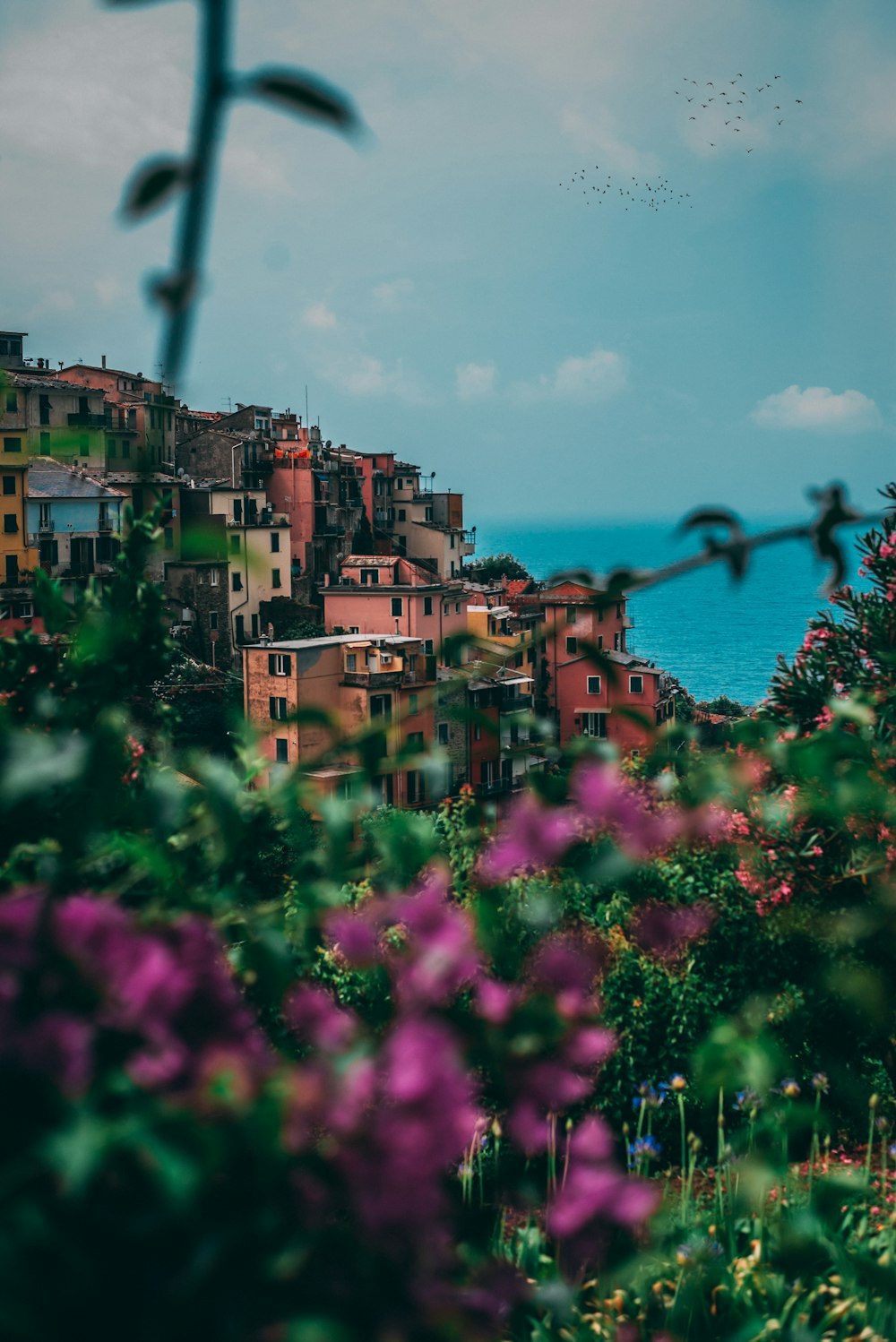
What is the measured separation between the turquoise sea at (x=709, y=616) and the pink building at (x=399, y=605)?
18.8 feet

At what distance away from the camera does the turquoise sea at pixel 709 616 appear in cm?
6056

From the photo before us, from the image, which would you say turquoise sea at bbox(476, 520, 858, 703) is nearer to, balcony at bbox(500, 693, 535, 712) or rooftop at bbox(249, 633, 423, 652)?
balcony at bbox(500, 693, 535, 712)

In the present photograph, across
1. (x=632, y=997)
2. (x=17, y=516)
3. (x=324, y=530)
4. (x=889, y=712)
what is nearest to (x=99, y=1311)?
(x=889, y=712)

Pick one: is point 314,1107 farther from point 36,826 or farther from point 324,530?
point 324,530

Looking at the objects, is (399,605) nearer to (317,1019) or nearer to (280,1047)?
(280,1047)

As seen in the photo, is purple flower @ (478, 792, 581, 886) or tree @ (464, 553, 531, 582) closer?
purple flower @ (478, 792, 581, 886)

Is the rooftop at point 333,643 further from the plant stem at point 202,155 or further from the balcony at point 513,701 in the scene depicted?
the plant stem at point 202,155

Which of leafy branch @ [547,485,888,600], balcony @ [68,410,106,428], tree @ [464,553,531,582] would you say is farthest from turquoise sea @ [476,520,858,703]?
leafy branch @ [547,485,888,600]

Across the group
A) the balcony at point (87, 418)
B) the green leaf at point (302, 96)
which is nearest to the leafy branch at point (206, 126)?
the green leaf at point (302, 96)

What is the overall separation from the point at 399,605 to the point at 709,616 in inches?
2922

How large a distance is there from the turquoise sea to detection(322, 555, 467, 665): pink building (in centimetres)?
573

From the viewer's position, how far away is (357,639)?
20.9 meters

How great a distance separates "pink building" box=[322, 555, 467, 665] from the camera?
25688 mm

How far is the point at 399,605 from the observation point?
25797mm
